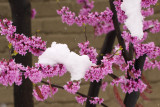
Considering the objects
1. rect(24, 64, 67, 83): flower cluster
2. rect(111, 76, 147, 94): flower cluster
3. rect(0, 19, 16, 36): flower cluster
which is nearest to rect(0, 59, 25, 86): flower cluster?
rect(24, 64, 67, 83): flower cluster

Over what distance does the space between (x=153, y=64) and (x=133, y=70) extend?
0.31 metres

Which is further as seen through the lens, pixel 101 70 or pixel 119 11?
pixel 119 11

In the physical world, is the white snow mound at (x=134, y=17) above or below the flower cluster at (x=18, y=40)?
above

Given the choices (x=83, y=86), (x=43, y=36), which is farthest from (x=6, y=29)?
(x=83, y=86)

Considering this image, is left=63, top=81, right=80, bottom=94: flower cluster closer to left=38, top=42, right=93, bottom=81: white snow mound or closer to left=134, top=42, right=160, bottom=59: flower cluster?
left=38, top=42, right=93, bottom=81: white snow mound

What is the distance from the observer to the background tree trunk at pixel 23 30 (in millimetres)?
948

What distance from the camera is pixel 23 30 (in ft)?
3.12

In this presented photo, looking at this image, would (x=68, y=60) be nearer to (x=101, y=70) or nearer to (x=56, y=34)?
(x=101, y=70)

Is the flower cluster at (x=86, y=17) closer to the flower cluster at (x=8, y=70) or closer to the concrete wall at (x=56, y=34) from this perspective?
the flower cluster at (x=8, y=70)

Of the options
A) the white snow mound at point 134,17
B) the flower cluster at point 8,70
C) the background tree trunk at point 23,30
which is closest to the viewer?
the flower cluster at point 8,70

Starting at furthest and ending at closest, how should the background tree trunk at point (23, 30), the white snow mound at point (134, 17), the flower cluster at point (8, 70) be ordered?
1. the background tree trunk at point (23, 30)
2. the white snow mound at point (134, 17)
3. the flower cluster at point (8, 70)

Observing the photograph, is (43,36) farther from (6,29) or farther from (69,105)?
(6,29)

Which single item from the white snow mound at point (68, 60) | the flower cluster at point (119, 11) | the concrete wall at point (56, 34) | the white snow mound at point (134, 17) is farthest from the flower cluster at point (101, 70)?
the concrete wall at point (56, 34)

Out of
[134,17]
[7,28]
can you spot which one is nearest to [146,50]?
[134,17]
